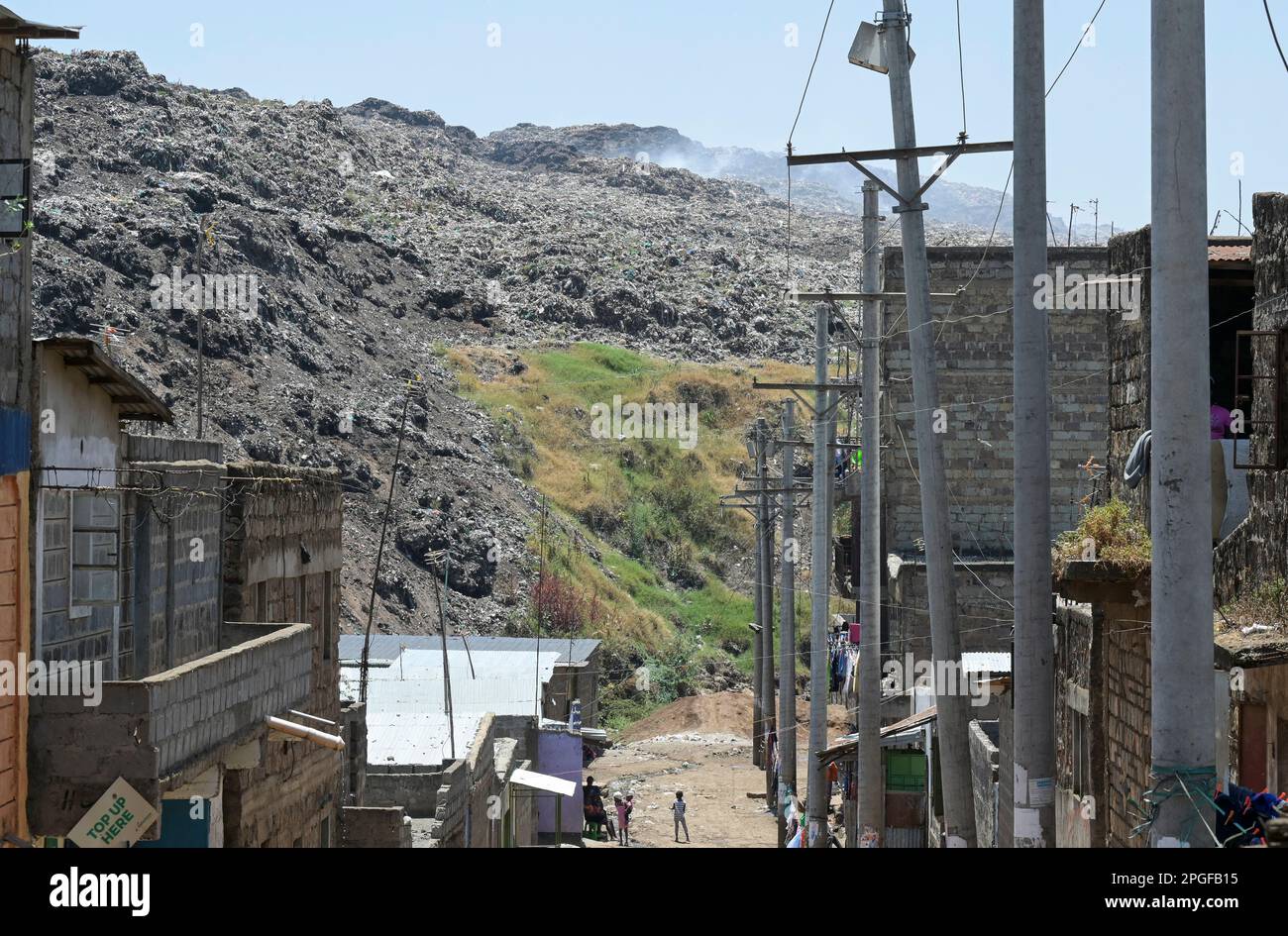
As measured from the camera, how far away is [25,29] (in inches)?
474

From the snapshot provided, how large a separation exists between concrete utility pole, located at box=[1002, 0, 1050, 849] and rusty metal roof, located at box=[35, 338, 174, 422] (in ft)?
25.5

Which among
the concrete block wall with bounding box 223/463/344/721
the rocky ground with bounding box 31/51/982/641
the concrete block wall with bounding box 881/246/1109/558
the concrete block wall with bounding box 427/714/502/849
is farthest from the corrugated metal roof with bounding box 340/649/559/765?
the rocky ground with bounding box 31/51/982/641

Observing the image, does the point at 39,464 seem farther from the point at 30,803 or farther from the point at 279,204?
the point at 279,204

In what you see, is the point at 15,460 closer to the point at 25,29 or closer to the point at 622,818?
the point at 25,29

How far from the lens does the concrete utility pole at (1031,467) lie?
10.0m

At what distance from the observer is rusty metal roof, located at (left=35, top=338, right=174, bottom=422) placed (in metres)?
13.1

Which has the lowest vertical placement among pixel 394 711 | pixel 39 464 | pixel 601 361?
pixel 394 711

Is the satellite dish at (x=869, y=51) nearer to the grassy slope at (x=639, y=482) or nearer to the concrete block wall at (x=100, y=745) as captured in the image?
the concrete block wall at (x=100, y=745)

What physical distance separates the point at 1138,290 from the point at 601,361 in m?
65.8

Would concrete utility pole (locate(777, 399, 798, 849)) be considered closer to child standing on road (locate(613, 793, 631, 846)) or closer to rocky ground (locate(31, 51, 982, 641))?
child standing on road (locate(613, 793, 631, 846))

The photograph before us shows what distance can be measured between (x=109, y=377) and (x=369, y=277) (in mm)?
69665

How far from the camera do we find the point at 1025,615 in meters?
10.2

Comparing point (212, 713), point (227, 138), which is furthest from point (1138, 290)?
point (227, 138)
